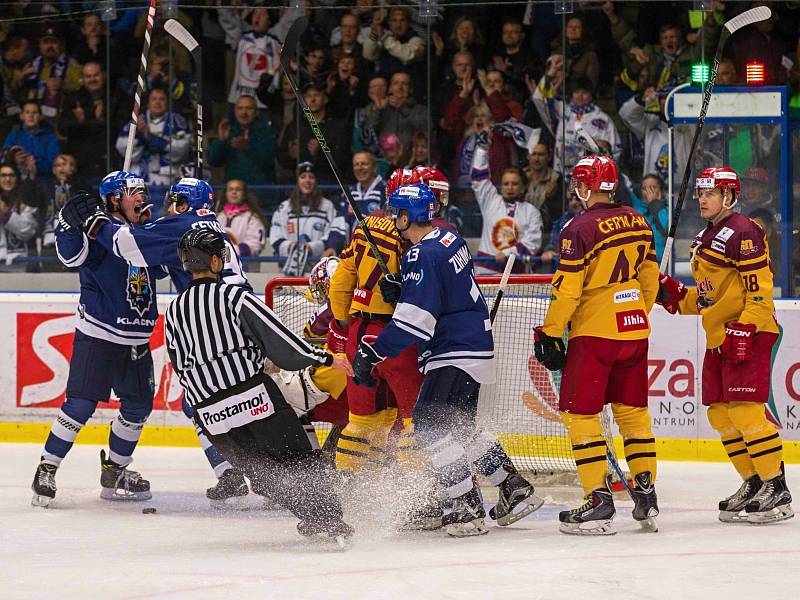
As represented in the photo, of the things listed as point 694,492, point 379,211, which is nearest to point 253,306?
point 694,492

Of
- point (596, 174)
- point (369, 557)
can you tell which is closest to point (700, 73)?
point (596, 174)

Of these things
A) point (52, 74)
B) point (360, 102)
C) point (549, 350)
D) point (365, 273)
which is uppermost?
point (52, 74)

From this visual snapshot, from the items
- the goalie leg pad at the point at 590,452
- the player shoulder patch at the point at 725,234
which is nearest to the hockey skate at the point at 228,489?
the goalie leg pad at the point at 590,452

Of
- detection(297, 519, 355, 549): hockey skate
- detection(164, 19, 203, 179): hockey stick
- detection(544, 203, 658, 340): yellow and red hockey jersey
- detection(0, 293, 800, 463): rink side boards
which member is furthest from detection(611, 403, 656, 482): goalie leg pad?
detection(164, 19, 203, 179): hockey stick

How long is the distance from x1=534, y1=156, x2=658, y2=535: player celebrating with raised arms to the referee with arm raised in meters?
0.83

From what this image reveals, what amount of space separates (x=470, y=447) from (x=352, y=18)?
3887mm

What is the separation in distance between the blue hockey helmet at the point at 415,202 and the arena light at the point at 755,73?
10.2 ft

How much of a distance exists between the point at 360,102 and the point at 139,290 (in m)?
2.74

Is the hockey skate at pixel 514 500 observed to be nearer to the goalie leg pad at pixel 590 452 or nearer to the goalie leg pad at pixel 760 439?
the goalie leg pad at pixel 590 452

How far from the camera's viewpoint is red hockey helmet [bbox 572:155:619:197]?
188 inches

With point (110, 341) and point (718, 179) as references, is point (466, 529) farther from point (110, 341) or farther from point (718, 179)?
point (110, 341)

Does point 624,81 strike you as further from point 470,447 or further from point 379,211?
point 470,447

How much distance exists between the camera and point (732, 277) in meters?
5.12

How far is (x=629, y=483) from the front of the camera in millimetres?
5734
